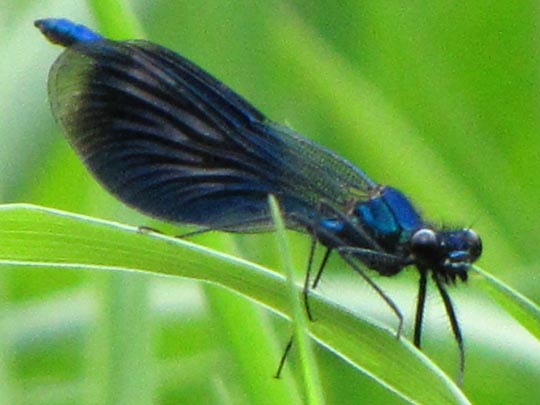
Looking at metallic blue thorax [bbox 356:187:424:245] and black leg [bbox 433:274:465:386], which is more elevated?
metallic blue thorax [bbox 356:187:424:245]

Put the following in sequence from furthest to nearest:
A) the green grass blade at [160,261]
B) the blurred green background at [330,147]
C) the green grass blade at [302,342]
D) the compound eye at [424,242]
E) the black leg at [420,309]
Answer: the compound eye at [424,242]
the black leg at [420,309]
the blurred green background at [330,147]
the green grass blade at [160,261]
the green grass blade at [302,342]

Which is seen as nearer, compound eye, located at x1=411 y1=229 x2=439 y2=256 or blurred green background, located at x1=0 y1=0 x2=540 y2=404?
blurred green background, located at x1=0 y1=0 x2=540 y2=404

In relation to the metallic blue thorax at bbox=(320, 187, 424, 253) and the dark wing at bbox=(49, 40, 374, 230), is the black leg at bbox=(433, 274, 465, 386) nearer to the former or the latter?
the metallic blue thorax at bbox=(320, 187, 424, 253)

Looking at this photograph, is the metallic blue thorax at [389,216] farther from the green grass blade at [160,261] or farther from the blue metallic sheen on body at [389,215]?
the green grass blade at [160,261]

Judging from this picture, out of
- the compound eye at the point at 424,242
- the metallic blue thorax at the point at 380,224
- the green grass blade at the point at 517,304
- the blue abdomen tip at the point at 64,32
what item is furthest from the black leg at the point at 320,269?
the blue abdomen tip at the point at 64,32

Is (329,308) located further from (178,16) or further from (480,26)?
(480,26)

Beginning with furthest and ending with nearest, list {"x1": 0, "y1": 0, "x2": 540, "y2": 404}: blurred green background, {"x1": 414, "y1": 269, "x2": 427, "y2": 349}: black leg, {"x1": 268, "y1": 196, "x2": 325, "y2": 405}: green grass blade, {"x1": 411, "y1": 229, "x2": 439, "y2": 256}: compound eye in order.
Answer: {"x1": 411, "y1": 229, "x2": 439, "y2": 256}: compound eye → {"x1": 414, "y1": 269, "x2": 427, "y2": 349}: black leg → {"x1": 0, "y1": 0, "x2": 540, "y2": 404}: blurred green background → {"x1": 268, "y1": 196, "x2": 325, "y2": 405}: green grass blade

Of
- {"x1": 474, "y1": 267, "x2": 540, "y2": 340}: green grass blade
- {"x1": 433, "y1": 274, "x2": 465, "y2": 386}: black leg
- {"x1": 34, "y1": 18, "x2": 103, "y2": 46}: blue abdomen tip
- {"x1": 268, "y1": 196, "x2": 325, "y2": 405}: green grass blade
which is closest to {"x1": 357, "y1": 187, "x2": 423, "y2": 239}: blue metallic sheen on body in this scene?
{"x1": 433, "y1": 274, "x2": 465, "y2": 386}: black leg

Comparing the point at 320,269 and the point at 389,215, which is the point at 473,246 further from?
the point at 320,269
